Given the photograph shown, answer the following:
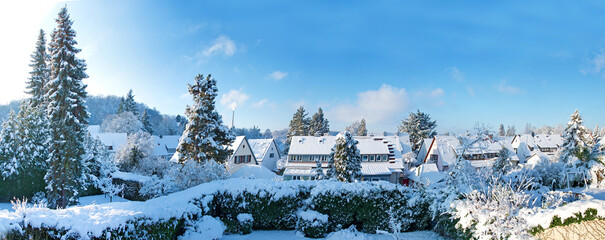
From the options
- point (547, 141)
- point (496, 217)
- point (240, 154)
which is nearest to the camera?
point (496, 217)

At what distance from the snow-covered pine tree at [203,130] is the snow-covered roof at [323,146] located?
1625cm

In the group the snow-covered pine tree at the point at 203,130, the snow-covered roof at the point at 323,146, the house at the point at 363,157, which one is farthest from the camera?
the snow-covered roof at the point at 323,146

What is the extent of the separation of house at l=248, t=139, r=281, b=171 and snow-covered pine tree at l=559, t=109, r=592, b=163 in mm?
32449

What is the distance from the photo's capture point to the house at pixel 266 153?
41516mm

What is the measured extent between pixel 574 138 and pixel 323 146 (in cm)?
2443

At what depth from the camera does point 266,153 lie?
42.2 m

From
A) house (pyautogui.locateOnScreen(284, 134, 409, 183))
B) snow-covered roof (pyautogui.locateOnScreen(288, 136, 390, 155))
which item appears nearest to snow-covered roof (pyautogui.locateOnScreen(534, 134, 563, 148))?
house (pyautogui.locateOnScreen(284, 134, 409, 183))

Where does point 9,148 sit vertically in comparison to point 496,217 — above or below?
above

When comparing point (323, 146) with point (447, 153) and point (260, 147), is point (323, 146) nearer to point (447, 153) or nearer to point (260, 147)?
point (260, 147)

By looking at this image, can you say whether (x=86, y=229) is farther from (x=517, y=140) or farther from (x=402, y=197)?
(x=517, y=140)

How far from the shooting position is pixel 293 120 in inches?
2399

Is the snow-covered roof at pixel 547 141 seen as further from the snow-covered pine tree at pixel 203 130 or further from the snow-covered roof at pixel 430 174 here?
the snow-covered pine tree at pixel 203 130

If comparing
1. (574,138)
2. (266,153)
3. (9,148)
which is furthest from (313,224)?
(266,153)

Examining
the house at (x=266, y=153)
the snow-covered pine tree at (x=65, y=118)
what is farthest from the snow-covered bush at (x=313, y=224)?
the house at (x=266, y=153)
